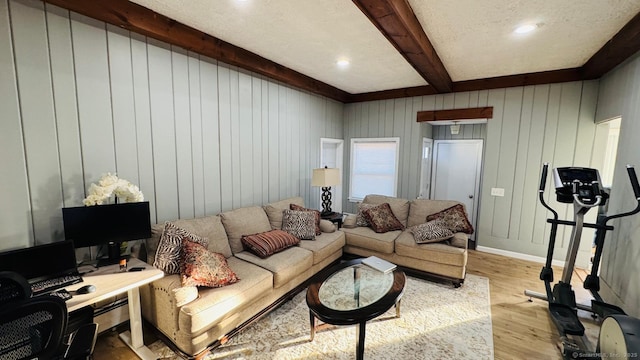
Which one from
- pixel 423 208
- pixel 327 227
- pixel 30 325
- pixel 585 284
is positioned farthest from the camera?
pixel 423 208

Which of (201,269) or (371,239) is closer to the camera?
(201,269)

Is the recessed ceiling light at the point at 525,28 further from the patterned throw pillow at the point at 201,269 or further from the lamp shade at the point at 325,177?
the patterned throw pillow at the point at 201,269

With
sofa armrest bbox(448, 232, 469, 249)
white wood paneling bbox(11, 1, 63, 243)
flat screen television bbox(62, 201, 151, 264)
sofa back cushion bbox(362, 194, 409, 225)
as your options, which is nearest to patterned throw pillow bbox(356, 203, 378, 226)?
sofa back cushion bbox(362, 194, 409, 225)

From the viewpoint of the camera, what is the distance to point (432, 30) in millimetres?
2566

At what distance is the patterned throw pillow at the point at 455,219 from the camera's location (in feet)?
11.5

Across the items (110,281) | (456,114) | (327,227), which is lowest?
(327,227)

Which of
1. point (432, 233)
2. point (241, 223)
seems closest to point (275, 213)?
point (241, 223)

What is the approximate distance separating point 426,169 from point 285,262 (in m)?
3.84

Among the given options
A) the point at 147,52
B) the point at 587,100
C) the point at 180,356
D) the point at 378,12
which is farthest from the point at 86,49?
the point at 587,100

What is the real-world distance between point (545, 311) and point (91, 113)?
4710 millimetres

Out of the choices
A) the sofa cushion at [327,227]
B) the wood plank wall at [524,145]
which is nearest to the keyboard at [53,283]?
the sofa cushion at [327,227]

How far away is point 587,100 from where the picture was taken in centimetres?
367

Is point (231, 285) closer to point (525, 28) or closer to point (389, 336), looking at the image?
point (389, 336)

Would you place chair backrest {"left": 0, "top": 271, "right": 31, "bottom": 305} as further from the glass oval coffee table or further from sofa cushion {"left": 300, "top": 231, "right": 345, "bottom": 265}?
sofa cushion {"left": 300, "top": 231, "right": 345, "bottom": 265}
